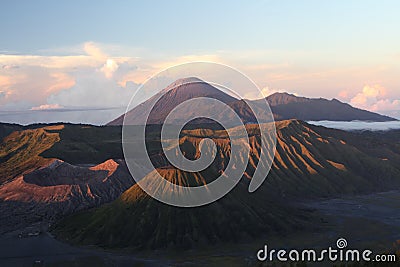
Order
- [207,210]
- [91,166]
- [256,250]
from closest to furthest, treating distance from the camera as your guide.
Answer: [256,250] < [207,210] < [91,166]

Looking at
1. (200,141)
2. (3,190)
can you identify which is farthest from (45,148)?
(200,141)

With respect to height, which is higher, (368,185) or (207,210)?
(207,210)

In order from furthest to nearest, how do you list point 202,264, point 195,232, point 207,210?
point 207,210, point 195,232, point 202,264

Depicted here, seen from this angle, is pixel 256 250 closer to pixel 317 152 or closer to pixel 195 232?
pixel 195 232

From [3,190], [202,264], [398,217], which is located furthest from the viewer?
[3,190]

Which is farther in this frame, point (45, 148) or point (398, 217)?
point (45, 148)

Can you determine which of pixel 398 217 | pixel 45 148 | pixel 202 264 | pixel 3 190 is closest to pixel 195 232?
pixel 202 264

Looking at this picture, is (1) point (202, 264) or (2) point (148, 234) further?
(2) point (148, 234)

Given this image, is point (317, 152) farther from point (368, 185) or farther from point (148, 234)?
point (148, 234)

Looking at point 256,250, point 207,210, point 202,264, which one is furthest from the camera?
point 207,210
